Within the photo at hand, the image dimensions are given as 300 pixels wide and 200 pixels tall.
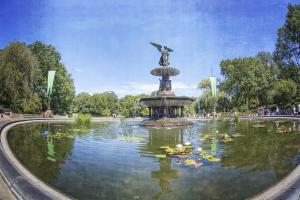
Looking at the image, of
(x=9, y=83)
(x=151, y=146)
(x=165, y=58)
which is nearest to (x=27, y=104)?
(x=9, y=83)

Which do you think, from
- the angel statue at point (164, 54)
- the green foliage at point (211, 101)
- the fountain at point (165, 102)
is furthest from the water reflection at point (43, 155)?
the green foliage at point (211, 101)

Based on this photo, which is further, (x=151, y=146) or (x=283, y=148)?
(x=151, y=146)

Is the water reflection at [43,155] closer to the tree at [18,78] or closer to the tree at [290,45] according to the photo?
the tree at [18,78]

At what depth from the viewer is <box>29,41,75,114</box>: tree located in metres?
50.3

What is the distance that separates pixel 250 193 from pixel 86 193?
3329 mm

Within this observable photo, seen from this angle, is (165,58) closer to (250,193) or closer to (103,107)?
(250,193)

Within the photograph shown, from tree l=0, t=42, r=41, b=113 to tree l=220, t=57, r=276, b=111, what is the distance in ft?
122

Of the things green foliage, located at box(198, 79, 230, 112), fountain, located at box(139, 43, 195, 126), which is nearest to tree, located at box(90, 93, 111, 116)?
green foliage, located at box(198, 79, 230, 112)

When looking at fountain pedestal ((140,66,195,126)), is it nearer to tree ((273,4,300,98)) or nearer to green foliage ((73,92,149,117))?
tree ((273,4,300,98))

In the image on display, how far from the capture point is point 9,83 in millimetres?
39844

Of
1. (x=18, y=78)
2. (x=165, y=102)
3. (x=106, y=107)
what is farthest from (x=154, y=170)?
(x=106, y=107)

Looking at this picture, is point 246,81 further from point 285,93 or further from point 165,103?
point 165,103

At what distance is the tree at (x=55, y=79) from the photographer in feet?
165

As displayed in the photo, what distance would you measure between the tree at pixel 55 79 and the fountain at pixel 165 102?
89.4 feet
